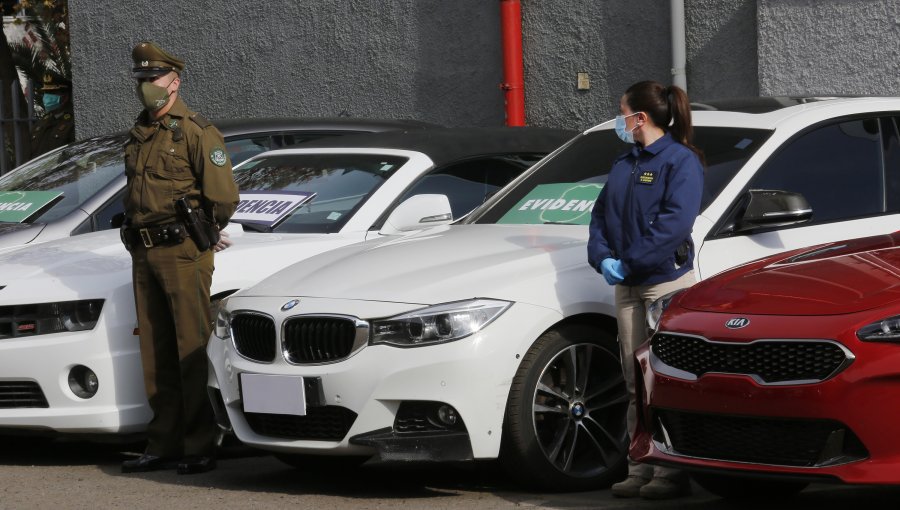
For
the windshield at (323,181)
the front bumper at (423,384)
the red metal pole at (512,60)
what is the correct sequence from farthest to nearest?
1. the red metal pole at (512,60)
2. the windshield at (323,181)
3. the front bumper at (423,384)

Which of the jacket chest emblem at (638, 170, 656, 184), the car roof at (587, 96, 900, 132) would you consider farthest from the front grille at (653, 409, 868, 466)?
the car roof at (587, 96, 900, 132)

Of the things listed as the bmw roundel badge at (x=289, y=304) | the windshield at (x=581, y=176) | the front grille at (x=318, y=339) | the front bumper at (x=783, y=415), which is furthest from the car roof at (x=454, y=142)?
the front bumper at (x=783, y=415)

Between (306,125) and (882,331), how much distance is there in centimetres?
569

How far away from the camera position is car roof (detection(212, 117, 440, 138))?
9.42 metres

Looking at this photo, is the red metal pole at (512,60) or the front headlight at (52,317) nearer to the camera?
the front headlight at (52,317)

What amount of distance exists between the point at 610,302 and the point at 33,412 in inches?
112

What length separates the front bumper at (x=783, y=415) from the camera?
4695 mm

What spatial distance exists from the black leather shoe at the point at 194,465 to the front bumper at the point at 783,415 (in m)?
2.43

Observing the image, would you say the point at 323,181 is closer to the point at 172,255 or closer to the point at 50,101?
the point at 172,255

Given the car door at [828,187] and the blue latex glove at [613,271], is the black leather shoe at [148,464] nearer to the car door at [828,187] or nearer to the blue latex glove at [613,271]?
the blue latex glove at [613,271]

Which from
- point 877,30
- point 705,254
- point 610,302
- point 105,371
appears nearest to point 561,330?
point 610,302

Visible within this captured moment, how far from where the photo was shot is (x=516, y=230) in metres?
6.87

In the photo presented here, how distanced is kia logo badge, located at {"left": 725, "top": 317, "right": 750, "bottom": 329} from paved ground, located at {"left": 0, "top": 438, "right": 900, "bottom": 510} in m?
0.94

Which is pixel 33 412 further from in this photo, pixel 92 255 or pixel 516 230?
pixel 516 230
